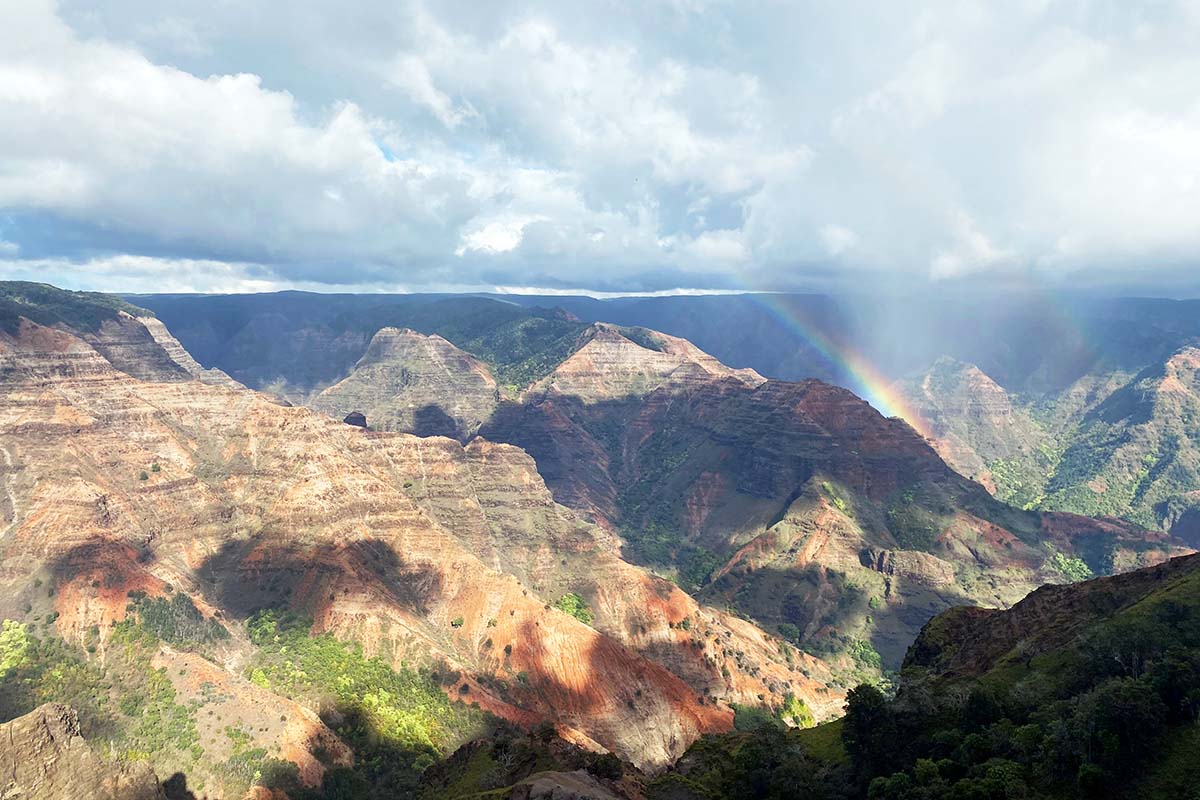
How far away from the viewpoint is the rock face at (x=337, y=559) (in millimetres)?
124188

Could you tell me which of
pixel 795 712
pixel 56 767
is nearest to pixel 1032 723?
pixel 56 767

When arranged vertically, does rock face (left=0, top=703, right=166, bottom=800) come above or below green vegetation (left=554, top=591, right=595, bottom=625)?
above

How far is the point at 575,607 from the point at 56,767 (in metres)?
109

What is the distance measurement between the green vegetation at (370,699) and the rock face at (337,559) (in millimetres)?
4390

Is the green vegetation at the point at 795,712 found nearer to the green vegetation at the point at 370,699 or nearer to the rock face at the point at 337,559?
the rock face at the point at 337,559

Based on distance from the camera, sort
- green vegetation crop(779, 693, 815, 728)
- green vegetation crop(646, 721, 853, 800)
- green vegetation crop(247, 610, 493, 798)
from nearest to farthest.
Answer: green vegetation crop(646, 721, 853, 800) → green vegetation crop(247, 610, 493, 798) → green vegetation crop(779, 693, 815, 728)

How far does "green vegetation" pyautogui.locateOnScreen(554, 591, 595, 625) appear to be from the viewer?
159m

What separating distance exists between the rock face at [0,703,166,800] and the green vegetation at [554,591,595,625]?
98364mm

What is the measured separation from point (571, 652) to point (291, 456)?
268ft

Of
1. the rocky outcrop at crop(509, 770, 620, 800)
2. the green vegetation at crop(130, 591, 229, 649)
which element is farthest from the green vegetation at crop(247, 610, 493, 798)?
the rocky outcrop at crop(509, 770, 620, 800)

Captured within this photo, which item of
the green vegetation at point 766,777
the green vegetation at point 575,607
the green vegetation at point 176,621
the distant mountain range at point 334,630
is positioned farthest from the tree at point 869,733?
the green vegetation at point 176,621

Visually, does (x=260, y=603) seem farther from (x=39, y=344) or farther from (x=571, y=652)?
(x=39, y=344)

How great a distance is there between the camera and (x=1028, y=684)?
207 ft

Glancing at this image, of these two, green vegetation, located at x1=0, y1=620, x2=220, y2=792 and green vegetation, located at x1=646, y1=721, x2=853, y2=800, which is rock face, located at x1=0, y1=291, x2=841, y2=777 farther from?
green vegetation, located at x1=646, y1=721, x2=853, y2=800
